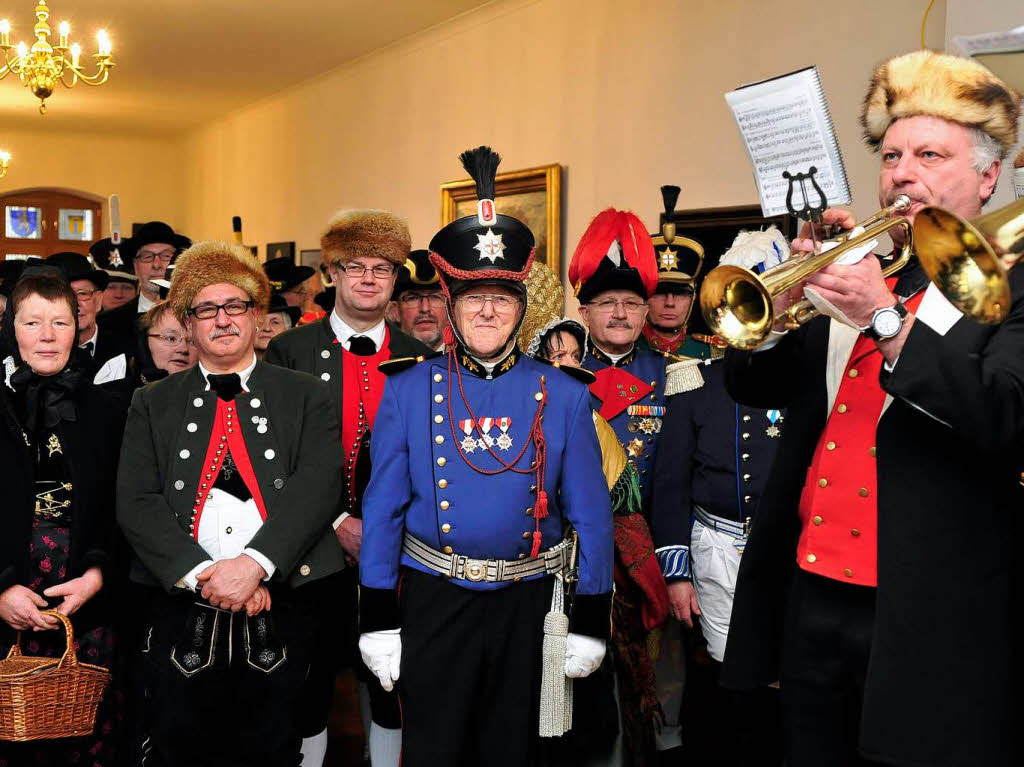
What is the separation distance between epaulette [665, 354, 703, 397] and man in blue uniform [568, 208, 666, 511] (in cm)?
12

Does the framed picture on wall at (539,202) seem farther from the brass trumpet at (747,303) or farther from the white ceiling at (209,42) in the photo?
the brass trumpet at (747,303)

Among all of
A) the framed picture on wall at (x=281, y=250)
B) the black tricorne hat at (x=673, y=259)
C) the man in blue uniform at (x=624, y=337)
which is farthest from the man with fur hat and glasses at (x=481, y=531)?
the framed picture on wall at (x=281, y=250)

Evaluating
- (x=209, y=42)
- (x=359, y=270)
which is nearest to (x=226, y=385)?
(x=359, y=270)

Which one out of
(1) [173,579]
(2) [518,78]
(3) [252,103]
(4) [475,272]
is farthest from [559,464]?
(3) [252,103]

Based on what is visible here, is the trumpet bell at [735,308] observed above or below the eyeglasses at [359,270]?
below

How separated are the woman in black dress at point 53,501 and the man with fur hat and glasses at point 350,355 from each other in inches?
25.6

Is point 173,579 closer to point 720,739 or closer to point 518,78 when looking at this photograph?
point 720,739

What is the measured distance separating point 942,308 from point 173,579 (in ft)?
6.63

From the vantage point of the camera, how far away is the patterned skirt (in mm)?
2881

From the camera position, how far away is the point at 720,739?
3.46 metres

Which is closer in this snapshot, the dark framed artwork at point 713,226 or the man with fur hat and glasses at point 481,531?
the man with fur hat and glasses at point 481,531

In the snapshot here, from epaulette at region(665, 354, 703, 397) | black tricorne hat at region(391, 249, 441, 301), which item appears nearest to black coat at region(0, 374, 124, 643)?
black tricorne hat at region(391, 249, 441, 301)

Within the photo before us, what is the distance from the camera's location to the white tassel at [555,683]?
2508mm

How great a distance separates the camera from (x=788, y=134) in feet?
5.85
